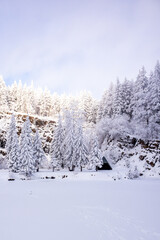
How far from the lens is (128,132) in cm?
3841

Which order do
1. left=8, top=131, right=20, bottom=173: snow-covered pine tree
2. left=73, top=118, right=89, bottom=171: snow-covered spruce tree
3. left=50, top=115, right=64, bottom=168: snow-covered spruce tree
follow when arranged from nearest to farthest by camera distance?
left=8, top=131, right=20, bottom=173: snow-covered pine tree, left=73, top=118, right=89, bottom=171: snow-covered spruce tree, left=50, top=115, right=64, bottom=168: snow-covered spruce tree

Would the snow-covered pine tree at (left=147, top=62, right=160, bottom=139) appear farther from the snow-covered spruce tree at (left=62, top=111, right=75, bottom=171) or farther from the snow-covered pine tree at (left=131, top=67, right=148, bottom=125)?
the snow-covered spruce tree at (left=62, top=111, right=75, bottom=171)

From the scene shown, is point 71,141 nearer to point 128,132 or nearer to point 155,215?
point 128,132

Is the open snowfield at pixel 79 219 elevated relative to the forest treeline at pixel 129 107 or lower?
lower

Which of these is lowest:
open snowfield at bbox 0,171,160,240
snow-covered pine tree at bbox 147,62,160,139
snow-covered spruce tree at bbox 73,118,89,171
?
open snowfield at bbox 0,171,160,240

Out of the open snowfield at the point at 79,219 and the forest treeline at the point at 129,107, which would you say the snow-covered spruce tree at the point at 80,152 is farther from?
the open snowfield at the point at 79,219

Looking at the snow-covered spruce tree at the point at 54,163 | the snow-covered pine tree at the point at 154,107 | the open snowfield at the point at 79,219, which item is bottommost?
the open snowfield at the point at 79,219

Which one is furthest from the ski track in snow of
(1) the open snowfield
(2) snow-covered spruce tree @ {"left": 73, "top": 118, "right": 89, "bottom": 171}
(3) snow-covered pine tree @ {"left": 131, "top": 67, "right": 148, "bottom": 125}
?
(3) snow-covered pine tree @ {"left": 131, "top": 67, "right": 148, "bottom": 125}

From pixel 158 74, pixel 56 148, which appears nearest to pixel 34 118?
pixel 56 148

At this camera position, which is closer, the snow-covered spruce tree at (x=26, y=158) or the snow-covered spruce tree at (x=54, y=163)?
the snow-covered spruce tree at (x=26, y=158)

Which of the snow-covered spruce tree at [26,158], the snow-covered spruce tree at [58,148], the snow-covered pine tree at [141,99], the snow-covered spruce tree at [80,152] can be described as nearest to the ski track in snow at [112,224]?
the snow-covered spruce tree at [26,158]

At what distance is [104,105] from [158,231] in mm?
44603

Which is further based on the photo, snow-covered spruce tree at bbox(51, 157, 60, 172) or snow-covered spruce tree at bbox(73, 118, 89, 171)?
snow-covered spruce tree at bbox(73, 118, 89, 171)

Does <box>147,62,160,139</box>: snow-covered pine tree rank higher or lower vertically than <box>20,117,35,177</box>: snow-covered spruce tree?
higher
